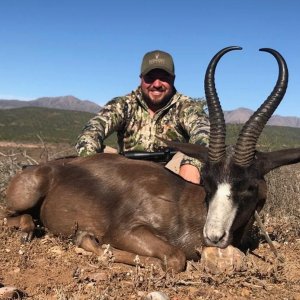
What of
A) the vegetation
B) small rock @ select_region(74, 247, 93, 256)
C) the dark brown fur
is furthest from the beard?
the vegetation

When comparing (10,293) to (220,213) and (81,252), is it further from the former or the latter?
(220,213)

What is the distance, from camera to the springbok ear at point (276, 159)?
5.69 metres

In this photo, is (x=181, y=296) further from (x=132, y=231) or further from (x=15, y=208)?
(x=15, y=208)

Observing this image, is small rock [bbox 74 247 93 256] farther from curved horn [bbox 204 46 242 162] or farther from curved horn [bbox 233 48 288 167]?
curved horn [bbox 233 48 288 167]

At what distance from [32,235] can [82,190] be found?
0.87 m

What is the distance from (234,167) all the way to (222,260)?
97 cm

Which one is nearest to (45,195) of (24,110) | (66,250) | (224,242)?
(66,250)

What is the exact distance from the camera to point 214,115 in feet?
19.4

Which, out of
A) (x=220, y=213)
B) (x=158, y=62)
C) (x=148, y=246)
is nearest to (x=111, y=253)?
(x=148, y=246)

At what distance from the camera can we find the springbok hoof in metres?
5.13

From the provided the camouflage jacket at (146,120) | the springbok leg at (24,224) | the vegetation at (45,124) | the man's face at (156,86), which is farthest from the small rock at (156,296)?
the vegetation at (45,124)

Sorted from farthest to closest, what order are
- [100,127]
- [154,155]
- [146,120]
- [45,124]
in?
[45,124] → [146,120] → [100,127] → [154,155]

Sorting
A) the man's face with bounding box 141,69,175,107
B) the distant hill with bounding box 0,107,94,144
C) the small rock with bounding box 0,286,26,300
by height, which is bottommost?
the distant hill with bounding box 0,107,94,144

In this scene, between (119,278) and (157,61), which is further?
(157,61)
